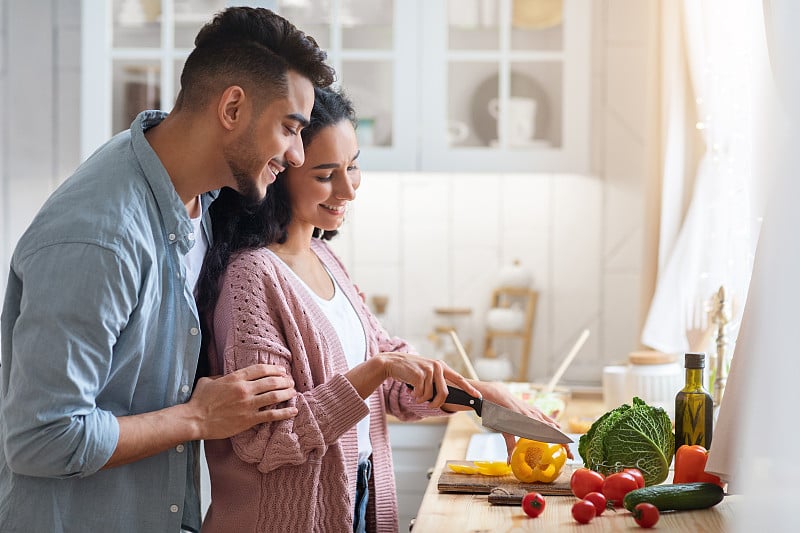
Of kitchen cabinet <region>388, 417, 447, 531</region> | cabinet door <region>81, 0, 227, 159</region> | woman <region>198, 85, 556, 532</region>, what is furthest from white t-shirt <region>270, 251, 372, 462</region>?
cabinet door <region>81, 0, 227, 159</region>

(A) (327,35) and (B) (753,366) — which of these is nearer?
(B) (753,366)

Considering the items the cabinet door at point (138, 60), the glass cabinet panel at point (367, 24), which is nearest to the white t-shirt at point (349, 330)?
the glass cabinet panel at point (367, 24)

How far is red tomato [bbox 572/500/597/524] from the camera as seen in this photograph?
1479 mm

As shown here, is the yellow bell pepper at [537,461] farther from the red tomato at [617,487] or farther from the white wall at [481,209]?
the white wall at [481,209]

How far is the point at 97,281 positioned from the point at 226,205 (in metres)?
0.46

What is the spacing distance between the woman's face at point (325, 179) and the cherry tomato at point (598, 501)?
0.67 metres

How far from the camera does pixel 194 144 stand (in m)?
1.54

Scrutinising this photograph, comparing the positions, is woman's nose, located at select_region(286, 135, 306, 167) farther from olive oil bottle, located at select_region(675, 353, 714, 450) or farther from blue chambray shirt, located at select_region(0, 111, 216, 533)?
olive oil bottle, located at select_region(675, 353, 714, 450)

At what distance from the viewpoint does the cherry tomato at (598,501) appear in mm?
1513

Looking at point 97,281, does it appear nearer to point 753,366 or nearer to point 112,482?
point 112,482

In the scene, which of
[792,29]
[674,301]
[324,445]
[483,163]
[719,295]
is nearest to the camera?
[792,29]

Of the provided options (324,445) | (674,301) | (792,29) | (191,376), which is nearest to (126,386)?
(191,376)

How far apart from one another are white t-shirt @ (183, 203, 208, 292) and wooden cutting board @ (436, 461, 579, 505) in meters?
0.55

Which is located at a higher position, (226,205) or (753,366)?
(226,205)
